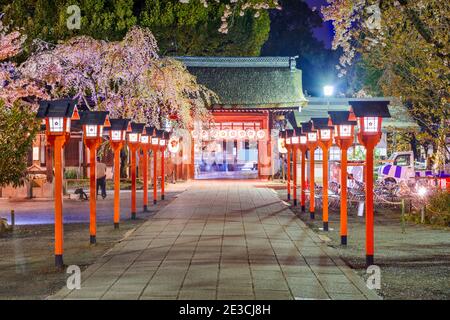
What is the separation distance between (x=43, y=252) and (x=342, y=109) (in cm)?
2841

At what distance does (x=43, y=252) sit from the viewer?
40.0ft

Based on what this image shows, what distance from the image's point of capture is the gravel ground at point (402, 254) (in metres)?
8.88

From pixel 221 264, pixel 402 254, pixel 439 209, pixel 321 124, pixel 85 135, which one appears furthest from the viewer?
pixel 439 209

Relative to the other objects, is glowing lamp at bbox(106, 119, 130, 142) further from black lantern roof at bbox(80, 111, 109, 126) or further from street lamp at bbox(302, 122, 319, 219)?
street lamp at bbox(302, 122, 319, 219)

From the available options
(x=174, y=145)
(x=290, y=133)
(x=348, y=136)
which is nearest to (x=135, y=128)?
(x=290, y=133)

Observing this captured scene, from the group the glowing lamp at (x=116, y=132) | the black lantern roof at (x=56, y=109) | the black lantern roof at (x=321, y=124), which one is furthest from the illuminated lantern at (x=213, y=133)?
the black lantern roof at (x=56, y=109)

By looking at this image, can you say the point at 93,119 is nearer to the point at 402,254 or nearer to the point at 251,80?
the point at 402,254

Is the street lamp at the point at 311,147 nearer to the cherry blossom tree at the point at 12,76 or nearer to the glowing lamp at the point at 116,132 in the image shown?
the glowing lamp at the point at 116,132

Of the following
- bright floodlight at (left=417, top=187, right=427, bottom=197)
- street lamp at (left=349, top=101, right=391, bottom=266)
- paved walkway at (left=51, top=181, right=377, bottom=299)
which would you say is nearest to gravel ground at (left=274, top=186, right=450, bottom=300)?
paved walkway at (left=51, top=181, right=377, bottom=299)

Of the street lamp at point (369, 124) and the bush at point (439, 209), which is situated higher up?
the street lamp at point (369, 124)

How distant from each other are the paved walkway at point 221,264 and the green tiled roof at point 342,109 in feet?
60.6

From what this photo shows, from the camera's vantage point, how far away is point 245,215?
60.5 ft
